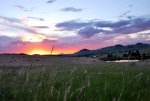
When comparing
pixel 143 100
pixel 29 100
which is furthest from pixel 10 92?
pixel 143 100

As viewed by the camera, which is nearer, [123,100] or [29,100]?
[29,100]

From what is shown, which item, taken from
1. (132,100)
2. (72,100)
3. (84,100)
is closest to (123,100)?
(132,100)

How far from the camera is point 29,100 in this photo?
261 centimetres

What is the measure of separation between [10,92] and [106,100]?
2.54 meters

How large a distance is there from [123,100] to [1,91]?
129 inches

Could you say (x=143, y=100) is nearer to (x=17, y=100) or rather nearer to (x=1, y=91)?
(x=17, y=100)

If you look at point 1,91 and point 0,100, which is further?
point 1,91

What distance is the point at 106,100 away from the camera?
109 inches

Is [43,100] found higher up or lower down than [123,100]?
higher up

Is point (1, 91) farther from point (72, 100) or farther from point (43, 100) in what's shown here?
point (72, 100)

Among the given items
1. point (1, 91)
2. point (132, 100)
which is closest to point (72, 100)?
point (132, 100)

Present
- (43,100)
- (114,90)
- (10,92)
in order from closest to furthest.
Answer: (43,100)
(10,92)
(114,90)

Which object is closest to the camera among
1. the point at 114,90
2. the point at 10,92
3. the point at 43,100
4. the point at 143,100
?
the point at 43,100

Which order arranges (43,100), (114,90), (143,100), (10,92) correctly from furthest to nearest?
(114,90), (10,92), (143,100), (43,100)
